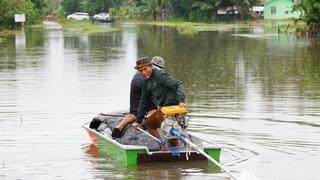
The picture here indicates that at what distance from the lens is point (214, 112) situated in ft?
53.2

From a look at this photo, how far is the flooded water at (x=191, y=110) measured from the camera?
10805 millimetres

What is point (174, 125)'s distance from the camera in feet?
34.0

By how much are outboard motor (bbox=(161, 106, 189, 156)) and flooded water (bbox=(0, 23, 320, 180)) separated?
0.36 meters

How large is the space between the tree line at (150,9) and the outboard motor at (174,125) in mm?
41663

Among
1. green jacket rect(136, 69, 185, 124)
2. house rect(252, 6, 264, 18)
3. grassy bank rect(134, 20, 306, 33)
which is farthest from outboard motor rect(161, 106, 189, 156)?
house rect(252, 6, 264, 18)

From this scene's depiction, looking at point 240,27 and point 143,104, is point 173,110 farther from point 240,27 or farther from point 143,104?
point 240,27

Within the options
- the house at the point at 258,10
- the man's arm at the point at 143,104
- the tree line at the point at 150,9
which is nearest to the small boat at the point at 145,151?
the man's arm at the point at 143,104

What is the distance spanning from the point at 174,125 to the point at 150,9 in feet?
283

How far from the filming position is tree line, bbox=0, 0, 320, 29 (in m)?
55.7

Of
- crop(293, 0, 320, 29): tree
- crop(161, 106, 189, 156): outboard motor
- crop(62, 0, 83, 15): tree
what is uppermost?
crop(62, 0, 83, 15): tree

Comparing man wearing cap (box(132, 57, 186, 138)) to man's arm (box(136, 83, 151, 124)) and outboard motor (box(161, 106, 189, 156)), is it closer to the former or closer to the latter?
man's arm (box(136, 83, 151, 124))

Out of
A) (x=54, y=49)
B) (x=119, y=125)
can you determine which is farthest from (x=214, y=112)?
(x=54, y=49)

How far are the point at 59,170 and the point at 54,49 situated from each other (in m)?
31.0

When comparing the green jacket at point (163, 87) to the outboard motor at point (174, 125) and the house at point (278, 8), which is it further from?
the house at point (278, 8)
